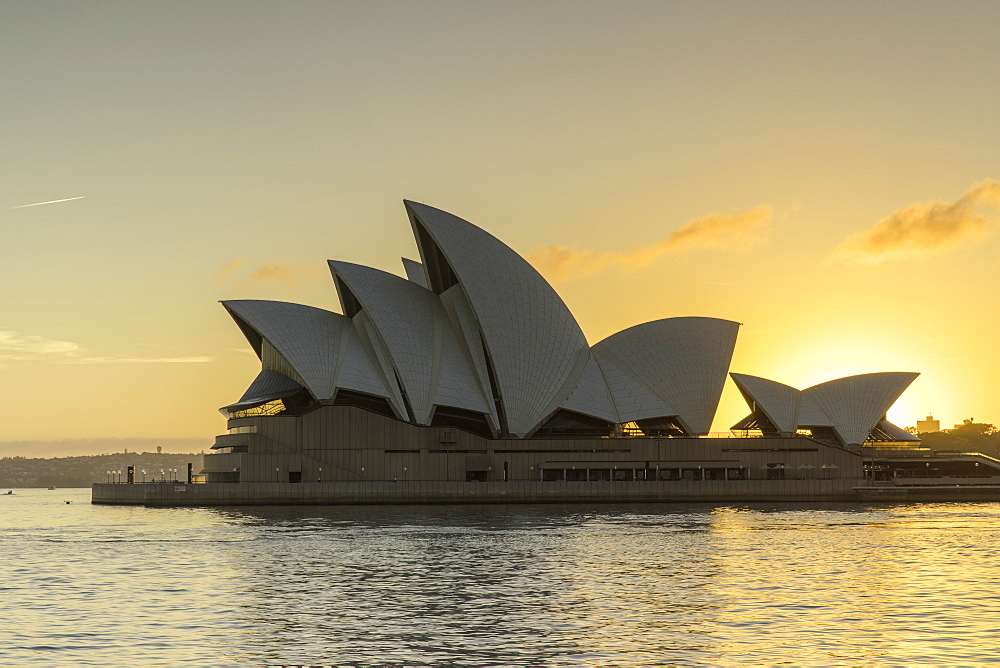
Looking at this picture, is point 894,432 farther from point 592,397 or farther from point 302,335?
point 302,335

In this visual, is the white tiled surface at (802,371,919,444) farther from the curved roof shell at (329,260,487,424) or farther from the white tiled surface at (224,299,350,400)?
the white tiled surface at (224,299,350,400)

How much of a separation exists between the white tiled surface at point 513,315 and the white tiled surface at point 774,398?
20.5 meters

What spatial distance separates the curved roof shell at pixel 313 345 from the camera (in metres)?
85.7

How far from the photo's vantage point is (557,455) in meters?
89.6

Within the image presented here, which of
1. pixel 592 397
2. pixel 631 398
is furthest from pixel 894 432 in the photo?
pixel 592 397

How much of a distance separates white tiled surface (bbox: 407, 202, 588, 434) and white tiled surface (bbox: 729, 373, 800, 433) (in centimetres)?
2048

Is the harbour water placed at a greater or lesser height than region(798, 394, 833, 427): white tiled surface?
lesser

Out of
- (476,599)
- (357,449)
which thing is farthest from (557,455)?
(476,599)

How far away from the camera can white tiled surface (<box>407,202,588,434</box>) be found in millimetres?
85625

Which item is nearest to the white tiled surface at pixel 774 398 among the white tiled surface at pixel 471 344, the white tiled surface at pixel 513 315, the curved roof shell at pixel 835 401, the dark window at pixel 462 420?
the curved roof shell at pixel 835 401

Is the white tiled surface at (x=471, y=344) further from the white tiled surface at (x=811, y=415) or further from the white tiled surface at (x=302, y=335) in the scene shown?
the white tiled surface at (x=811, y=415)

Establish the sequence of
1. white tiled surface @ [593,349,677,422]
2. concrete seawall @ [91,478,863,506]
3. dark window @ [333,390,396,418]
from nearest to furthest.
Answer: concrete seawall @ [91,478,863,506], dark window @ [333,390,396,418], white tiled surface @ [593,349,677,422]

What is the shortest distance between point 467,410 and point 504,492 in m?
8.33

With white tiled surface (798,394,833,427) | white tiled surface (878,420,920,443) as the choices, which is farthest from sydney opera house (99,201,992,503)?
white tiled surface (878,420,920,443)
